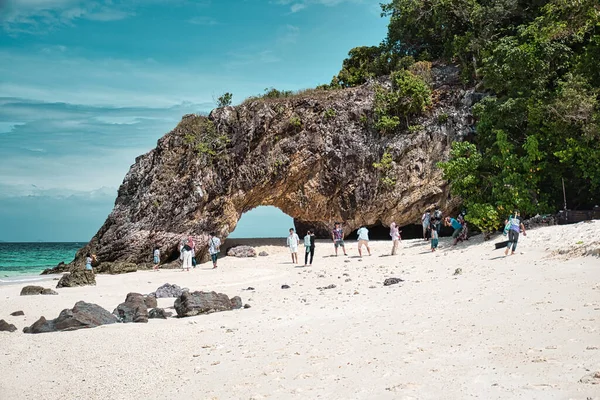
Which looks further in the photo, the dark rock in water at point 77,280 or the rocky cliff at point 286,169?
the rocky cliff at point 286,169

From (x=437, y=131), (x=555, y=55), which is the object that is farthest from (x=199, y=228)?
(x=555, y=55)

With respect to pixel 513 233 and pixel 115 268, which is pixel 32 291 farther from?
pixel 513 233

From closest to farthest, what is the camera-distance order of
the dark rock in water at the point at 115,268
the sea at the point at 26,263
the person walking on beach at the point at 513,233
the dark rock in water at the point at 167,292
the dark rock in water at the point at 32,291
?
the dark rock in water at the point at 167,292
the person walking on beach at the point at 513,233
the dark rock in water at the point at 32,291
the dark rock in water at the point at 115,268
the sea at the point at 26,263

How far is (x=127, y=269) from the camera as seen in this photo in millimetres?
22719

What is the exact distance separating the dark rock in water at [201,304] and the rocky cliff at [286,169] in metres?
14.0

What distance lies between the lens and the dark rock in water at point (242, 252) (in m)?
25.4

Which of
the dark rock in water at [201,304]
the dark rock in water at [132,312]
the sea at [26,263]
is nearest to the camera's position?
the dark rock in water at [132,312]

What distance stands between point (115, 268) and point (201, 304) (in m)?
13.0

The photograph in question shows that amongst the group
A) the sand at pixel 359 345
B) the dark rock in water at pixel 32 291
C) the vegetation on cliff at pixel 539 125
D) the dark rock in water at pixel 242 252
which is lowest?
the sand at pixel 359 345

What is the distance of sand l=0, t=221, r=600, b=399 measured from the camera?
5.35 meters

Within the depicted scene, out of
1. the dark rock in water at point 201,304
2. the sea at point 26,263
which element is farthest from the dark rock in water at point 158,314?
the sea at point 26,263

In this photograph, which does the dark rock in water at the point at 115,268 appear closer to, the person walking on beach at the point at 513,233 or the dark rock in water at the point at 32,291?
the dark rock in water at the point at 32,291

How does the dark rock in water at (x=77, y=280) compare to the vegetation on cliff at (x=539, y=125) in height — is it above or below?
below

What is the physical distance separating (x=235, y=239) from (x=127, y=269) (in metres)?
9.08
